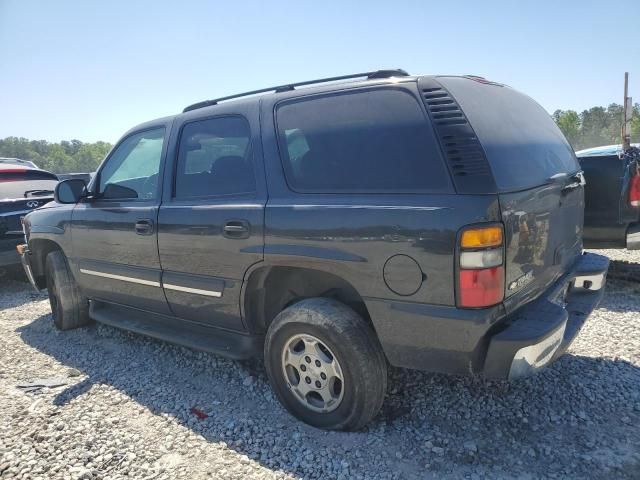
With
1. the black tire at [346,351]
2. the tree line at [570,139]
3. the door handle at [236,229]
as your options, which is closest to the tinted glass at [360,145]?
the door handle at [236,229]

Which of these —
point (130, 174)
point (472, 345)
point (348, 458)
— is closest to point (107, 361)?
point (130, 174)

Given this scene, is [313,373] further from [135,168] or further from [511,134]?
[135,168]

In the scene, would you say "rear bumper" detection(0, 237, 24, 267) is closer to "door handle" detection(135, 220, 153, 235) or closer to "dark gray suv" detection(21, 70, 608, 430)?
"dark gray suv" detection(21, 70, 608, 430)

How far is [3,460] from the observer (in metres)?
2.62

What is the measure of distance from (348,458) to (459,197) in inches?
58.2

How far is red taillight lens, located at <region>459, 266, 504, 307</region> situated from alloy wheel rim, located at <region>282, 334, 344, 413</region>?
2.72 feet

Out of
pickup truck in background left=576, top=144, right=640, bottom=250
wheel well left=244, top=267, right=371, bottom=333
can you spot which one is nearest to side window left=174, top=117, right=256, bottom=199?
wheel well left=244, top=267, right=371, bottom=333

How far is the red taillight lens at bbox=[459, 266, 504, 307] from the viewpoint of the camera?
7.00 ft

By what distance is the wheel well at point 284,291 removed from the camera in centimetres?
281

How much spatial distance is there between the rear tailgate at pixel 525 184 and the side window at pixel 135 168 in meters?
2.25

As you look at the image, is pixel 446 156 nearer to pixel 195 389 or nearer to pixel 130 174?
pixel 195 389

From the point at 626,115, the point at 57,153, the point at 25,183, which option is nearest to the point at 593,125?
the point at 626,115

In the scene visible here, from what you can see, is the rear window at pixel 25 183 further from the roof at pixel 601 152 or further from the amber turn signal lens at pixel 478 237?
the roof at pixel 601 152

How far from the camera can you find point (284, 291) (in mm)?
3053
